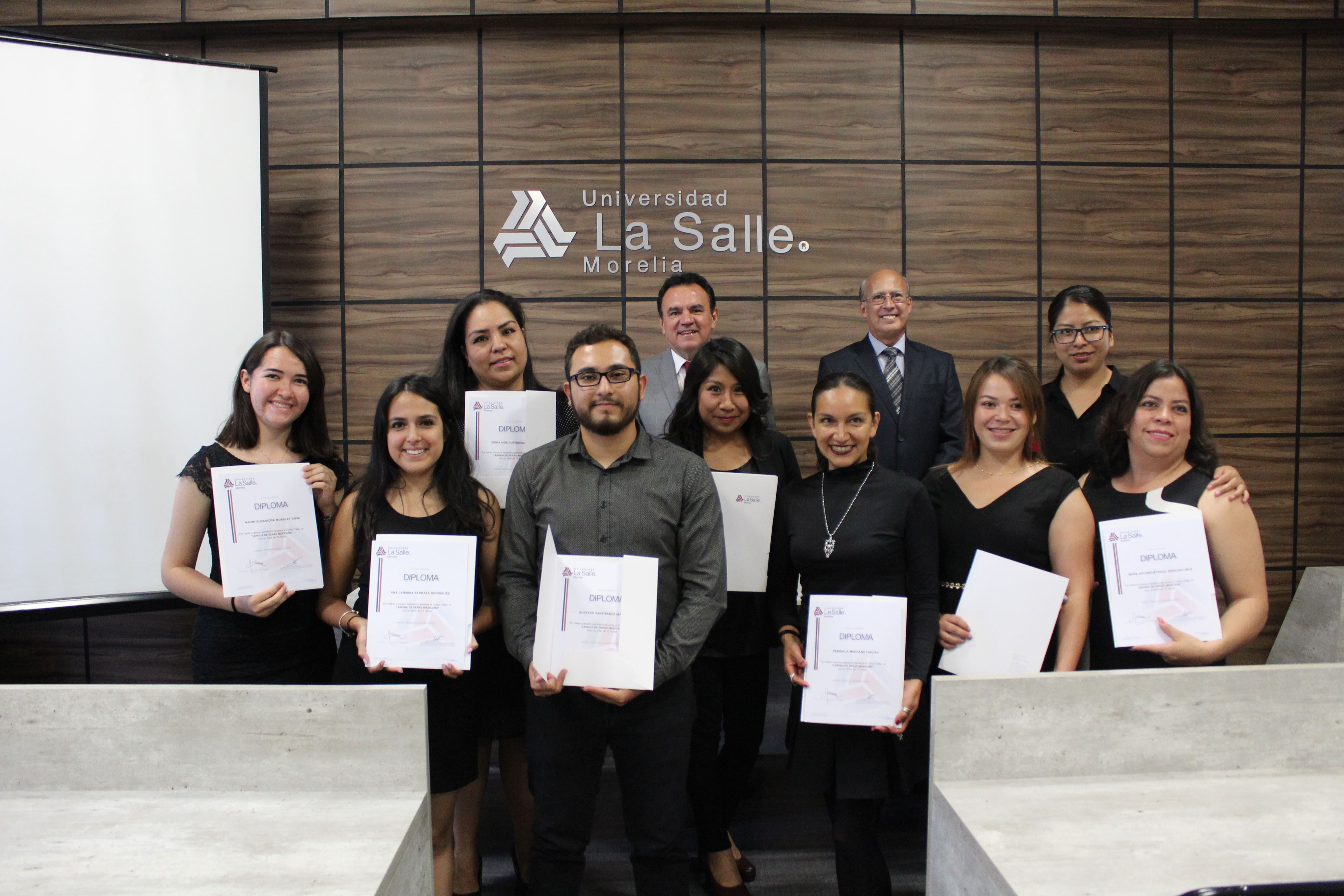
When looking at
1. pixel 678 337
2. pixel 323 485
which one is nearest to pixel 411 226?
pixel 678 337

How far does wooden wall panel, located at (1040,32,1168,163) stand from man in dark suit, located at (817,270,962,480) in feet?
5.01

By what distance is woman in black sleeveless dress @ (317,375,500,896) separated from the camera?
2121 mm

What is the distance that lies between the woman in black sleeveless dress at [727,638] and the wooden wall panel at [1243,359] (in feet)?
9.12

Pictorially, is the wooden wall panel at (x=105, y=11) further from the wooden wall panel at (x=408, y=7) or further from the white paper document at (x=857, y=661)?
Result: the white paper document at (x=857, y=661)

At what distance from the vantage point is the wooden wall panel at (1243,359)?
4.12 m

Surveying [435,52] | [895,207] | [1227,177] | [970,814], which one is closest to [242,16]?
[435,52]

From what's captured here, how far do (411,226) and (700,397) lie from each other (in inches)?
89.2

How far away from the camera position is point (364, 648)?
197 centimetres

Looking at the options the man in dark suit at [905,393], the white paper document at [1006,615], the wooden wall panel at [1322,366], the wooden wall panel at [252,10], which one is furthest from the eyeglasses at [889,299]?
the wooden wall panel at [252,10]

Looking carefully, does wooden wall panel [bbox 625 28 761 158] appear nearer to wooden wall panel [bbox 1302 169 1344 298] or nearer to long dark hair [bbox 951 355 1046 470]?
long dark hair [bbox 951 355 1046 470]

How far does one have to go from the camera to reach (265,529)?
2068 millimetres

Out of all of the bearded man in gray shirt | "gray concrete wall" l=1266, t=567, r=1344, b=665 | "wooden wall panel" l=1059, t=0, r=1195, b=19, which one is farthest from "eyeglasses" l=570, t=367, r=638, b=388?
"gray concrete wall" l=1266, t=567, r=1344, b=665

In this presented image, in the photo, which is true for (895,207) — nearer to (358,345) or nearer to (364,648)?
(358,345)

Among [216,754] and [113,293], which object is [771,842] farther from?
[113,293]
